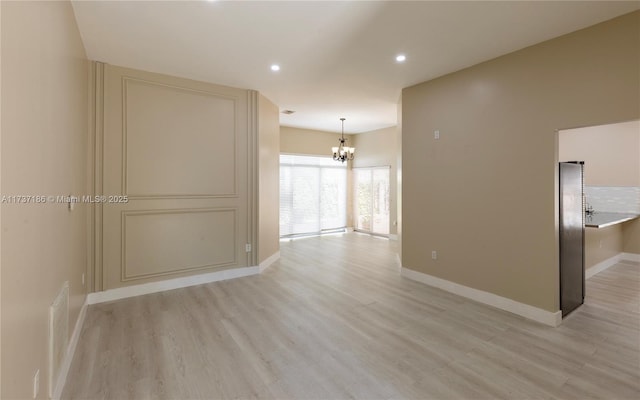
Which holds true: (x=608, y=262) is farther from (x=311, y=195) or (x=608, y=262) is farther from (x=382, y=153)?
(x=311, y=195)

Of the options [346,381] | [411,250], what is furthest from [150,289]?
[411,250]

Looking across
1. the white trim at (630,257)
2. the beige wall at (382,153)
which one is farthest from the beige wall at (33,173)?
the white trim at (630,257)

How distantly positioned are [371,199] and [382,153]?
1362 mm

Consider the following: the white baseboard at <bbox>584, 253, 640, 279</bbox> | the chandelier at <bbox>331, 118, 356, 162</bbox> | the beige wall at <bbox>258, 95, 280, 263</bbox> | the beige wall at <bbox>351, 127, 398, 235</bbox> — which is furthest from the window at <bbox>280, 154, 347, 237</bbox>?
the white baseboard at <bbox>584, 253, 640, 279</bbox>

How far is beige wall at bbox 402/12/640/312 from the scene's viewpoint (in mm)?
2646

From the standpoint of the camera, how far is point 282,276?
4.50 meters

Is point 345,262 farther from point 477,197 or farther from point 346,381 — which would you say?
point 346,381

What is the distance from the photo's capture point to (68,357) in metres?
2.23

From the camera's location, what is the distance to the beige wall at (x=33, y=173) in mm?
1175

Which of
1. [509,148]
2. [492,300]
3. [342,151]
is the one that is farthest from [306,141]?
[492,300]

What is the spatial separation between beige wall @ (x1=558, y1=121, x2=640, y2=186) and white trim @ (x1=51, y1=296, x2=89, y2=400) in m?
6.96

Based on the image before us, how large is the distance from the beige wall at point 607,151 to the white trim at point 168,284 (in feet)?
19.1

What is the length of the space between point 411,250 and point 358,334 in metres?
2.04

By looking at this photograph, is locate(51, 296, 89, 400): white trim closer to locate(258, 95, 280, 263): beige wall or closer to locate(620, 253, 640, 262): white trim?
locate(258, 95, 280, 263): beige wall
